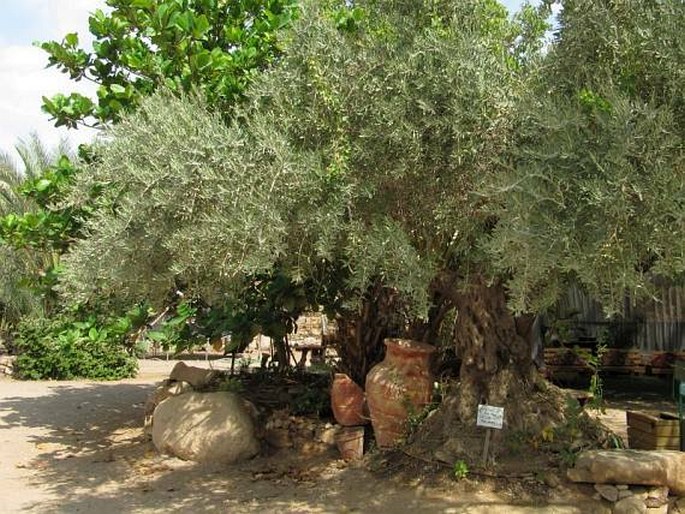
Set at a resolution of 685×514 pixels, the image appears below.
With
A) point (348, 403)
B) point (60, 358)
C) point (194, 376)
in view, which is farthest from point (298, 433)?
point (60, 358)

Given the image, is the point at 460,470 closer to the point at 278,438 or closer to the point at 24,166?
the point at 278,438

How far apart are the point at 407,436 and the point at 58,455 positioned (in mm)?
4396

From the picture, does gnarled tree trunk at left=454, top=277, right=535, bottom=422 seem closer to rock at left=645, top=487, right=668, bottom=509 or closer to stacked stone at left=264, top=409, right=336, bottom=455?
rock at left=645, top=487, right=668, bottom=509

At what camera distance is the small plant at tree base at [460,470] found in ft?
22.1

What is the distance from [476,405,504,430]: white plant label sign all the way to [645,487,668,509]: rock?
1.32 meters

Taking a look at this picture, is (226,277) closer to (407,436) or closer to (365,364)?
(407,436)

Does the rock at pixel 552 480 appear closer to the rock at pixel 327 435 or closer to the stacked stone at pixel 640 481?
the stacked stone at pixel 640 481

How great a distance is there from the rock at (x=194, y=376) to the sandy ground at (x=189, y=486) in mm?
901

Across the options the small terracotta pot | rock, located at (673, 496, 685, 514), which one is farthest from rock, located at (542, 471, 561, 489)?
the small terracotta pot

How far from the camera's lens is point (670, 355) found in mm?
13727

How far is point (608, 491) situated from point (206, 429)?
4258mm

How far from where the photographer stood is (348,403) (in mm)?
8266

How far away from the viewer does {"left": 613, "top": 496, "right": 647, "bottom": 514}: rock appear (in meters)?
6.15

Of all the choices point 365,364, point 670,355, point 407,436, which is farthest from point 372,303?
point 670,355
